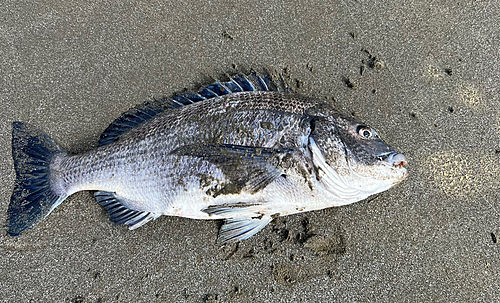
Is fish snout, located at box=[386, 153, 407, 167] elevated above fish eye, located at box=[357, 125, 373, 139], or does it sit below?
below

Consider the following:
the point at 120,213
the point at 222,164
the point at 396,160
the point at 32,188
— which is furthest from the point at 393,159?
the point at 32,188

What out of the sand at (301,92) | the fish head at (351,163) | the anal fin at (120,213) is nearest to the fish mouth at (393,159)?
the fish head at (351,163)

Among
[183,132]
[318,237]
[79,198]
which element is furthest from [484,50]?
[79,198]

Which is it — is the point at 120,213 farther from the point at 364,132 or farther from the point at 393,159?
the point at 393,159

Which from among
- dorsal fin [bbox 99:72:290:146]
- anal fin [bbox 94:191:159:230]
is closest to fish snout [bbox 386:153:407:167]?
dorsal fin [bbox 99:72:290:146]

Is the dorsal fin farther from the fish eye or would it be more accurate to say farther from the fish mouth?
the fish mouth

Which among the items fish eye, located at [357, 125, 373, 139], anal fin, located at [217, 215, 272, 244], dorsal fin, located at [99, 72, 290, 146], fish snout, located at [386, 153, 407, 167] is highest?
dorsal fin, located at [99, 72, 290, 146]
